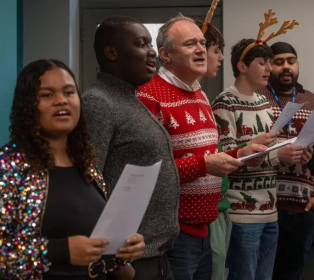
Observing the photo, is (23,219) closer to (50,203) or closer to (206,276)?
(50,203)

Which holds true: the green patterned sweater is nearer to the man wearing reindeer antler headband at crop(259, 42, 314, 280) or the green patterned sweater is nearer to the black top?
the man wearing reindeer antler headband at crop(259, 42, 314, 280)

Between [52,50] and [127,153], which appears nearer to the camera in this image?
[127,153]

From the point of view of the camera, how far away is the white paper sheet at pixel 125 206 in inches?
53.8

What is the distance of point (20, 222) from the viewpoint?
4.57 feet

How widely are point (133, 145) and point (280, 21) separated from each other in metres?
3.10

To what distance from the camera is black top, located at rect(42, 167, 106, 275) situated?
4.62 ft

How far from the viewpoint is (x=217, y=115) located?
287cm

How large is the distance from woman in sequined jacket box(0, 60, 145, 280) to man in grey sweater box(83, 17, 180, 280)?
0.53 ft

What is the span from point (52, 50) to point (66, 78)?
118 inches

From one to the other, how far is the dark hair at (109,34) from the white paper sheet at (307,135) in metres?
0.92

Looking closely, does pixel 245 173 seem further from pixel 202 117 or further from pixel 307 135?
pixel 202 117

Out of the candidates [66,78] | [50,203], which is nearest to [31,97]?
[66,78]

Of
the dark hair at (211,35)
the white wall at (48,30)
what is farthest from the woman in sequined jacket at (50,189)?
the white wall at (48,30)

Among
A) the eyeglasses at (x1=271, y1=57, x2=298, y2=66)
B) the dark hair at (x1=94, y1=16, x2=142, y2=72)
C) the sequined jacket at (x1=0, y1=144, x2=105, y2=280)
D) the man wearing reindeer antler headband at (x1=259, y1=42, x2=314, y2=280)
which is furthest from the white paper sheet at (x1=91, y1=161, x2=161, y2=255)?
the eyeglasses at (x1=271, y1=57, x2=298, y2=66)
